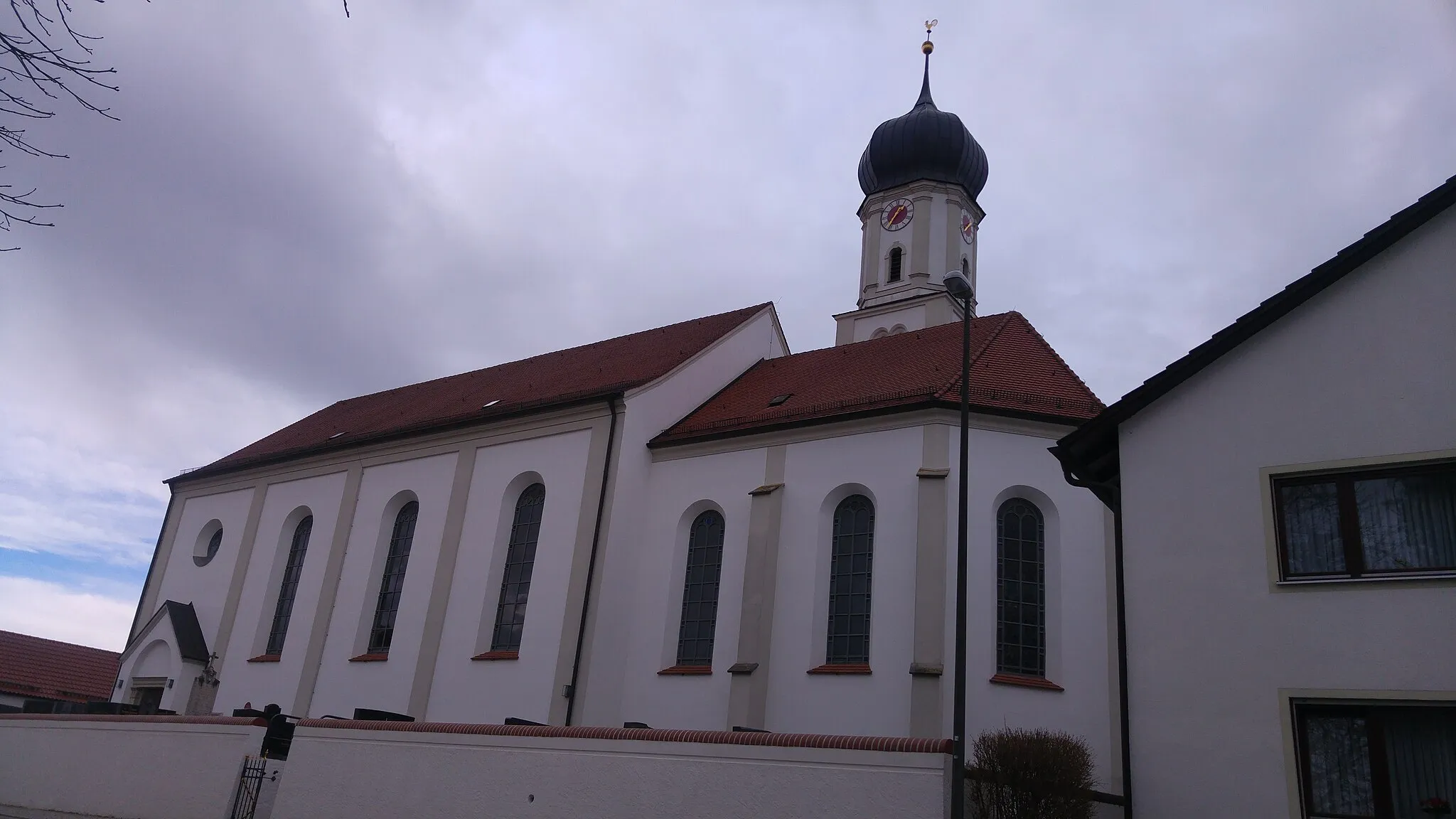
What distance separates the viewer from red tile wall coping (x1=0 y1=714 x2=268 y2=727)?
16427 mm

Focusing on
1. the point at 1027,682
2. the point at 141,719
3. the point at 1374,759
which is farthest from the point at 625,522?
the point at 1374,759

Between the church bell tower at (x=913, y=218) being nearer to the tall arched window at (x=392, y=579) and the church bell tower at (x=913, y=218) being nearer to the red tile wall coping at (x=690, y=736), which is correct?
the tall arched window at (x=392, y=579)

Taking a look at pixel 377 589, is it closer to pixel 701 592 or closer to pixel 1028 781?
pixel 701 592

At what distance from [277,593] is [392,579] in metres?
4.22

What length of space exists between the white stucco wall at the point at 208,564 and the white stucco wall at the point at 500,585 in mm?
8753

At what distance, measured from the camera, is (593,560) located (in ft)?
67.1

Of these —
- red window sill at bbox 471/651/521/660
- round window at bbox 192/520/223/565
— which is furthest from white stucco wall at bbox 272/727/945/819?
round window at bbox 192/520/223/565

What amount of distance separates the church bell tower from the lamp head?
18.9 meters

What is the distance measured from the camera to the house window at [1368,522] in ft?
30.6

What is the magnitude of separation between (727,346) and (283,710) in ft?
41.0

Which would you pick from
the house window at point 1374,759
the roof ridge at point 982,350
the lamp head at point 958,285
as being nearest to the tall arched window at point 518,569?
the roof ridge at point 982,350

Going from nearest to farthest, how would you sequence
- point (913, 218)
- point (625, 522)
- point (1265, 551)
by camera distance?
point (1265, 551)
point (625, 522)
point (913, 218)

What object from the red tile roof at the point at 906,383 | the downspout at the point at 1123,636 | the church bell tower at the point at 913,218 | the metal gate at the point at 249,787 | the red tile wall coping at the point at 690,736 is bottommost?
the metal gate at the point at 249,787

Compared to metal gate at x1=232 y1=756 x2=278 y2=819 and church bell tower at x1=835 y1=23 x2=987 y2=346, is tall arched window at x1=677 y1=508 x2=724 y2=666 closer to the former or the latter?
metal gate at x1=232 y1=756 x2=278 y2=819
